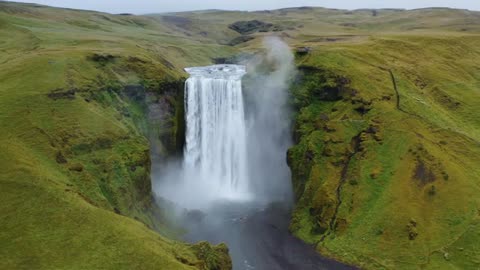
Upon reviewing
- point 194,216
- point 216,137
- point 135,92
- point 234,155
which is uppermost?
point 135,92

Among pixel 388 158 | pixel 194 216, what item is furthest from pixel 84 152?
pixel 388 158

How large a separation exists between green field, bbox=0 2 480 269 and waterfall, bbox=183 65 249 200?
2089 millimetres

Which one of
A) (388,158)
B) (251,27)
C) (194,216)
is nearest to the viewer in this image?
(388,158)

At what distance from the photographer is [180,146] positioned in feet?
196

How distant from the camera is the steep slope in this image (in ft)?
94.9

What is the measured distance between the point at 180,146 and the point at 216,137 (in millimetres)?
4920

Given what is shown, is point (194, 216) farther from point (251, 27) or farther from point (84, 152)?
point (251, 27)

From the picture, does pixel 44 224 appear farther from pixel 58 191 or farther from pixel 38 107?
pixel 38 107

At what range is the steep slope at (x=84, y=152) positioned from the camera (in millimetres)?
28938

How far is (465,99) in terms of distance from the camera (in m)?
59.9

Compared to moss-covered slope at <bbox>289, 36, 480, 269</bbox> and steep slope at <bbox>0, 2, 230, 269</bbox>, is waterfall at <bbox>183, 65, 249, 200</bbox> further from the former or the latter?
moss-covered slope at <bbox>289, 36, 480, 269</bbox>

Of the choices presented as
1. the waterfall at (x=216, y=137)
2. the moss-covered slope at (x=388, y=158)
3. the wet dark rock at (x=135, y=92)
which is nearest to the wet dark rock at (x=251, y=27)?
the moss-covered slope at (x=388, y=158)

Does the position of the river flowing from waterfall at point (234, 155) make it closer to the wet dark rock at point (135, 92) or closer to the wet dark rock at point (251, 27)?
the wet dark rock at point (135, 92)

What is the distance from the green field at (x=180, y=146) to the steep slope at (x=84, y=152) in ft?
0.40
